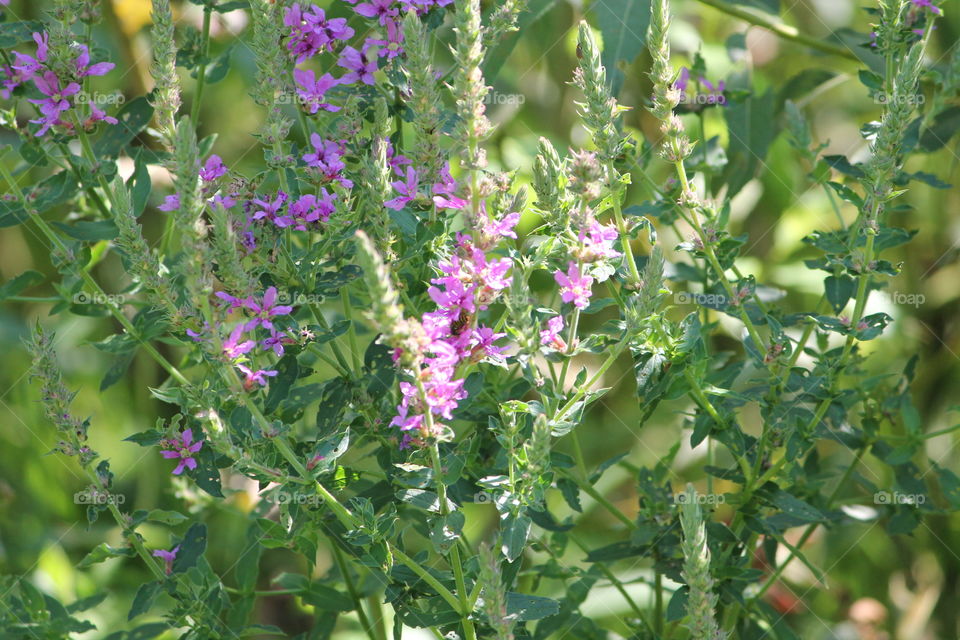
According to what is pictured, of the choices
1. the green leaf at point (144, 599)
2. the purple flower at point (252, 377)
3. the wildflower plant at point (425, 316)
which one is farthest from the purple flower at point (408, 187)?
the green leaf at point (144, 599)

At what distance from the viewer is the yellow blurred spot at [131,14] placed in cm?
212

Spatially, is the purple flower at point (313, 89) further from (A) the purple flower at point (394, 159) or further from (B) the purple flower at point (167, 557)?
(B) the purple flower at point (167, 557)

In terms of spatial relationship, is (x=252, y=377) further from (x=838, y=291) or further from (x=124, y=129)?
(x=838, y=291)

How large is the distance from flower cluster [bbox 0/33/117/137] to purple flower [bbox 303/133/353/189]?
1.13 feet

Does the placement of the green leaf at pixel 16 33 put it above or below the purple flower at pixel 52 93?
above

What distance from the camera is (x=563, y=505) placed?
2334 mm

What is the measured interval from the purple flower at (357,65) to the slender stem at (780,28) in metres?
0.81

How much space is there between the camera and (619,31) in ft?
5.19

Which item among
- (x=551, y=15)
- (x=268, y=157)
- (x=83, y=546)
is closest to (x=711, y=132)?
(x=551, y=15)

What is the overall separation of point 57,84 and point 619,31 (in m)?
0.87

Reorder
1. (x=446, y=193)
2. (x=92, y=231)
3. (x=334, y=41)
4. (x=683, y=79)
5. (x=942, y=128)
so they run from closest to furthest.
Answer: (x=446, y=193), (x=334, y=41), (x=92, y=231), (x=683, y=79), (x=942, y=128)

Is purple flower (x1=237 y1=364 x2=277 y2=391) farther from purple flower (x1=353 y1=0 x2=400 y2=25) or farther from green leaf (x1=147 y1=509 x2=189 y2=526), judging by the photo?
purple flower (x1=353 y1=0 x2=400 y2=25)

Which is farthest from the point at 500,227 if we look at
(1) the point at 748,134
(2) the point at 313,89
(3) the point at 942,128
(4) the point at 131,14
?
(4) the point at 131,14

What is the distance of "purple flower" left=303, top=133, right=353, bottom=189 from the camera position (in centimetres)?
108
